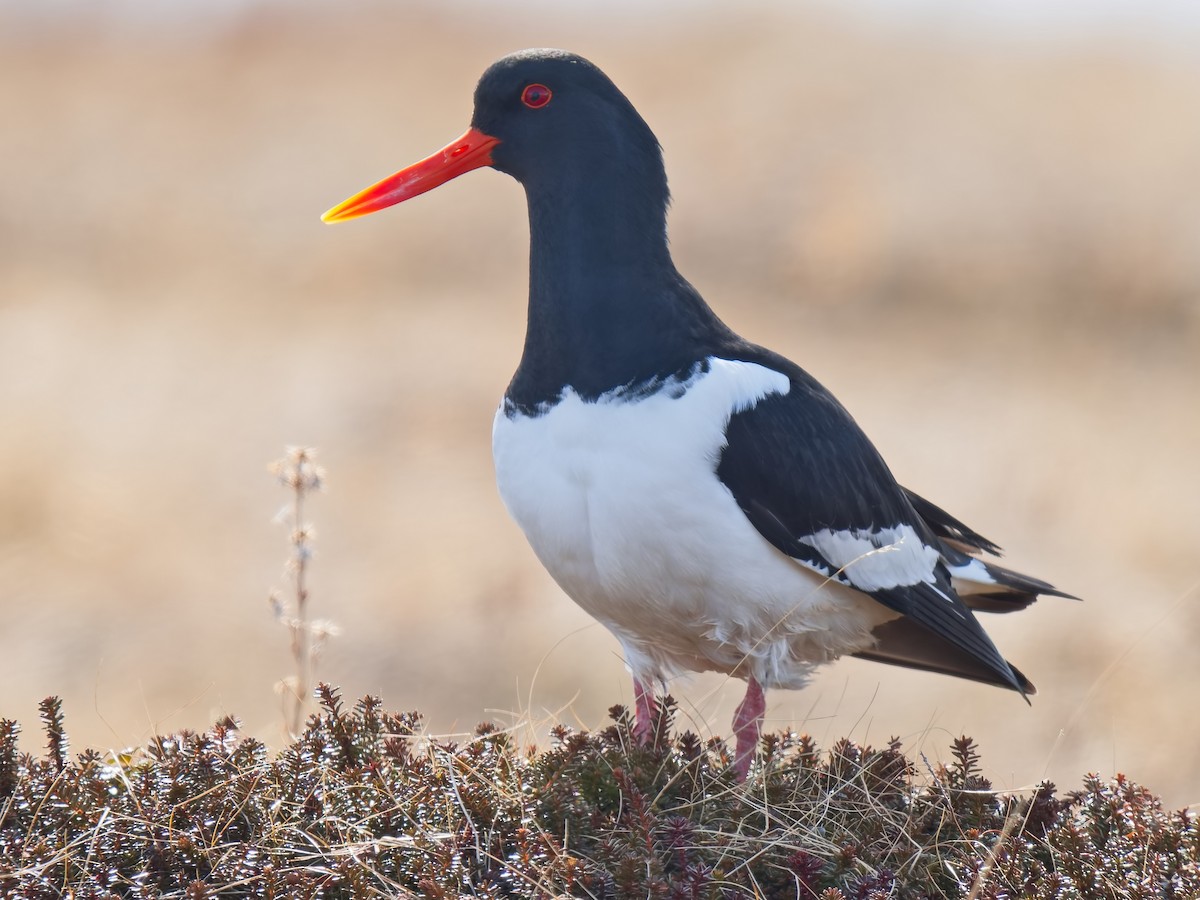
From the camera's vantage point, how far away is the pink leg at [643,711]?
407 cm

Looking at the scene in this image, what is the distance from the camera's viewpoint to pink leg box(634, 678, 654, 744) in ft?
13.4

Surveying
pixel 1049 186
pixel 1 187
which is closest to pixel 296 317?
pixel 1 187

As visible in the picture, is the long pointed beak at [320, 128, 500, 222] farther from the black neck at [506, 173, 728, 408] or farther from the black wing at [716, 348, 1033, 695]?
the black wing at [716, 348, 1033, 695]

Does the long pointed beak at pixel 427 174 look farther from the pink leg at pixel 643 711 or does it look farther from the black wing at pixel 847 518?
the pink leg at pixel 643 711

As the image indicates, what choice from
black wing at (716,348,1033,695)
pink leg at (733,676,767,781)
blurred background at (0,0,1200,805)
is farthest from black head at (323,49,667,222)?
blurred background at (0,0,1200,805)

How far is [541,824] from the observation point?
3.39 meters

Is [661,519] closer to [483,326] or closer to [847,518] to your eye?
[847,518]

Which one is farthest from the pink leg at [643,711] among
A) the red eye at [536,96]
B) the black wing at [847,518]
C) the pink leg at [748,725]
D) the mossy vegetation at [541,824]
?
the red eye at [536,96]

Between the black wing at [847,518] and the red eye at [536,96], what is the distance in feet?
3.47

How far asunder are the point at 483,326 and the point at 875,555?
1344cm

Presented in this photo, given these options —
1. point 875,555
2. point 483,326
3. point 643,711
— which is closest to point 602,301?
point 875,555

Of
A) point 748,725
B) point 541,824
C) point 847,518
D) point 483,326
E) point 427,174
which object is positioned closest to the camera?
point 541,824

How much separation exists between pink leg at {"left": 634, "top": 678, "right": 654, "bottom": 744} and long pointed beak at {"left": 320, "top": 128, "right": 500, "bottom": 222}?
1.82m

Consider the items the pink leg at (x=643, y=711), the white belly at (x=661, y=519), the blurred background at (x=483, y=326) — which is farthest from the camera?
the blurred background at (x=483, y=326)
